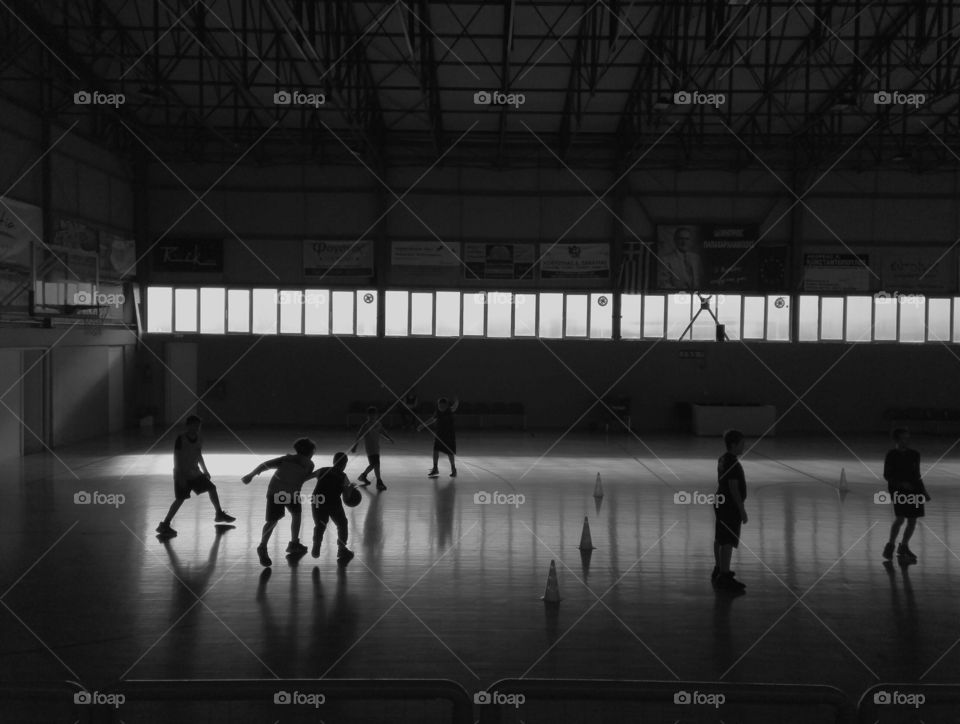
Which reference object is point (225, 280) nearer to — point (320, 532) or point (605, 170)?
point (605, 170)

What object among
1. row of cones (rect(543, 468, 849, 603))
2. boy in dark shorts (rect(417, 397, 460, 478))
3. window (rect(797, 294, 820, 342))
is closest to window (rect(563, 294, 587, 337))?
window (rect(797, 294, 820, 342))

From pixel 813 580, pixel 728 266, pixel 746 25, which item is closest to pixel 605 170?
pixel 728 266

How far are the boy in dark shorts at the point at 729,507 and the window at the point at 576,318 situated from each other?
825 inches

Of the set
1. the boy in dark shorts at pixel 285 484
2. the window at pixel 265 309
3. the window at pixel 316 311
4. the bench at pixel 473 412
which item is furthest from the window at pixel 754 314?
the boy in dark shorts at pixel 285 484

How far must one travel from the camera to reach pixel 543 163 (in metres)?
30.9

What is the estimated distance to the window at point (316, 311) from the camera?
31016 mm

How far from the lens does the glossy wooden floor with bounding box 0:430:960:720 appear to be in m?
7.91

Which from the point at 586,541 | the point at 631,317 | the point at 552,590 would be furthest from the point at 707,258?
the point at 552,590

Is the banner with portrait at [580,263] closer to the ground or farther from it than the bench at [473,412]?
farther from it

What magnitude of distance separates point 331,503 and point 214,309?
70.6 ft

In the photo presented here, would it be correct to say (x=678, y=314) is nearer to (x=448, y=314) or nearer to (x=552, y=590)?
(x=448, y=314)

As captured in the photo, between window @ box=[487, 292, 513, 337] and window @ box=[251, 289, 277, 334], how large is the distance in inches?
298

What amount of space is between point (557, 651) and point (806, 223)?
26.2 m

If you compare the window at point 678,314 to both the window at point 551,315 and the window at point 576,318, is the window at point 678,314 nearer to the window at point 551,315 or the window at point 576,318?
the window at point 576,318
